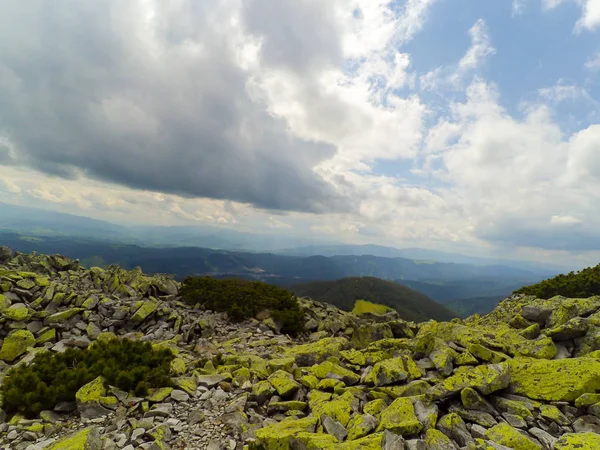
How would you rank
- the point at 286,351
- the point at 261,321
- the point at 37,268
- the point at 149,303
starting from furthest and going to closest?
the point at 37,268 → the point at 261,321 → the point at 149,303 → the point at 286,351

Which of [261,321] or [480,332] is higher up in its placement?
[480,332]

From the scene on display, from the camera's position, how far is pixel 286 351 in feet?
61.1

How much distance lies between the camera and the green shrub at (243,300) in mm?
27750

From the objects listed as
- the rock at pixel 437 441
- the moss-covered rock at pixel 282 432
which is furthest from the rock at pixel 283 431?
the rock at pixel 437 441

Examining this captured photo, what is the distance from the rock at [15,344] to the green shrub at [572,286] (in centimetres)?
4459

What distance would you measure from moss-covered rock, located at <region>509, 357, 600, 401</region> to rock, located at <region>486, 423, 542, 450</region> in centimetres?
317

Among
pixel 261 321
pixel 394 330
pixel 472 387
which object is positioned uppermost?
pixel 472 387

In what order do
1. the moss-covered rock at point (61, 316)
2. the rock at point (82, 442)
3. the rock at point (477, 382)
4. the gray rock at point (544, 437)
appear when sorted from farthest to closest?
1. the moss-covered rock at point (61, 316)
2. the rock at point (477, 382)
3. the rock at point (82, 442)
4. the gray rock at point (544, 437)

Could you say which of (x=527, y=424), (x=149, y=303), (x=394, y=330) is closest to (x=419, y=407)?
(x=527, y=424)

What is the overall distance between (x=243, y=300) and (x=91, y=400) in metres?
19.2

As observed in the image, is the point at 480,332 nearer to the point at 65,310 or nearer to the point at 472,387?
the point at 472,387

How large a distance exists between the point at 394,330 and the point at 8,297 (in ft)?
89.0

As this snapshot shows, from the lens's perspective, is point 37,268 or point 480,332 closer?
point 480,332

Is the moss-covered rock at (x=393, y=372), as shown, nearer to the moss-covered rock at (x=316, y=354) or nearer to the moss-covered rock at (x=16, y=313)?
the moss-covered rock at (x=316, y=354)
